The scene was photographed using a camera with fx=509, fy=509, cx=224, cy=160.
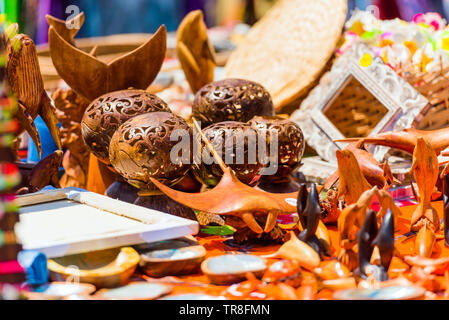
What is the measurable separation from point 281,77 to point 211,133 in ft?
2.59

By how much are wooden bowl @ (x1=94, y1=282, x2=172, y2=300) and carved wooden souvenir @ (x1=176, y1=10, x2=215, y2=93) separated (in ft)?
2.59

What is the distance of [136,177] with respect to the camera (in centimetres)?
83

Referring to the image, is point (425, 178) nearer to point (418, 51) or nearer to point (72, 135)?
point (418, 51)

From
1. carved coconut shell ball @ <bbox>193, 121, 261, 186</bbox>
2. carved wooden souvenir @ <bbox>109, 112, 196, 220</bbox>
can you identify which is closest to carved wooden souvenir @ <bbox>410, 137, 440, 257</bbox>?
carved coconut shell ball @ <bbox>193, 121, 261, 186</bbox>

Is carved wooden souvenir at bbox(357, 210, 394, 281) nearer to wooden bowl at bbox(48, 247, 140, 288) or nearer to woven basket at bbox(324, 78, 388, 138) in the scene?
wooden bowl at bbox(48, 247, 140, 288)

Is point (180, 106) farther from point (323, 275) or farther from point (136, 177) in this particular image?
point (323, 275)

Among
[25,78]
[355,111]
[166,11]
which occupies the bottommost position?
[355,111]

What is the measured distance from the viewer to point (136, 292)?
23.4 inches

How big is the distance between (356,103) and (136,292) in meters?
1.00

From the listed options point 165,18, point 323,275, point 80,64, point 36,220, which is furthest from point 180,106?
point 165,18

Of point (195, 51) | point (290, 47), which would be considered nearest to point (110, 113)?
point (195, 51)

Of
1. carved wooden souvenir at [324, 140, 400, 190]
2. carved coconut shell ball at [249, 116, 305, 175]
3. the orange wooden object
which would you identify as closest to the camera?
carved wooden souvenir at [324, 140, 400, 190]

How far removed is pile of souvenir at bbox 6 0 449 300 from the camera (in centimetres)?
61

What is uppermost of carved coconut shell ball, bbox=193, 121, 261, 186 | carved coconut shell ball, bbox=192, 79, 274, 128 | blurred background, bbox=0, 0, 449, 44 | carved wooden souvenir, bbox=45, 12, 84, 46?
blurred background, bbox=0, 0, 449, 44
